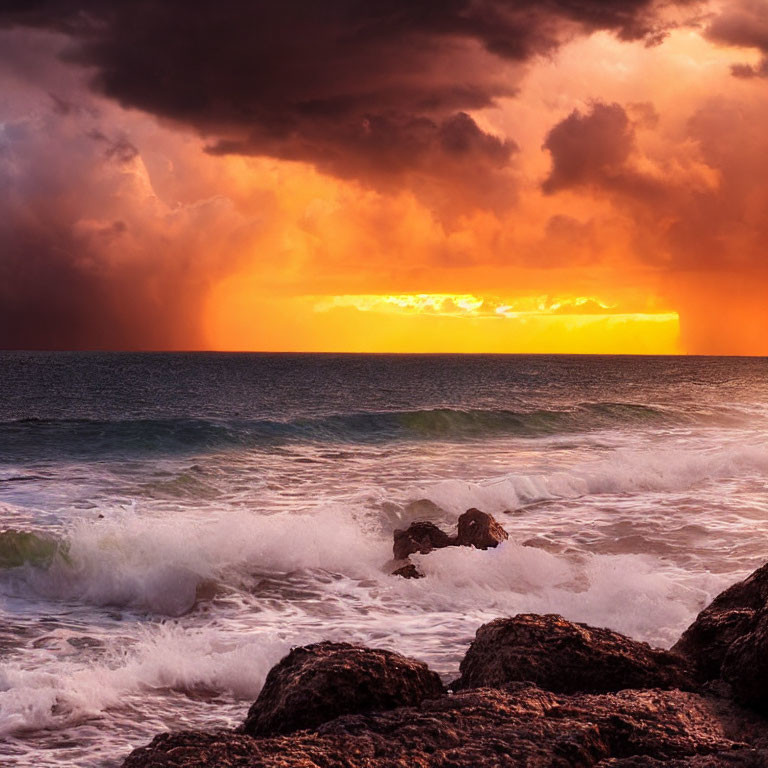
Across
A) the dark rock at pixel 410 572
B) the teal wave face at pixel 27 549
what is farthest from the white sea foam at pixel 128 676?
the teal wave face at pixel 27 549

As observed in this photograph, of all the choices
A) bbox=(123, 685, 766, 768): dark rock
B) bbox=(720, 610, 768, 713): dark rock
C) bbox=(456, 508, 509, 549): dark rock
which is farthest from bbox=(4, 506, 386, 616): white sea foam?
bbox=(720, 610, 768, 713): dark rock

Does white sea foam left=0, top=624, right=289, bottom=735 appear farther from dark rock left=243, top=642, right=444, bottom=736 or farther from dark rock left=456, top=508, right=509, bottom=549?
dark rock left=456, top=508, right=509, bottom=549

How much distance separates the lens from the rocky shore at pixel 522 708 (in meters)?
4.43

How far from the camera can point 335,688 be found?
524 centimetres

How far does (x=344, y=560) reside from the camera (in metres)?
12.7

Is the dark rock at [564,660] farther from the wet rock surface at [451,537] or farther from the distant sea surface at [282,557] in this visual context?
the wet rock surface at [451,537]

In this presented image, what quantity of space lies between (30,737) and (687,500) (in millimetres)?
14319

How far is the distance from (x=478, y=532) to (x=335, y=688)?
25.4 feet

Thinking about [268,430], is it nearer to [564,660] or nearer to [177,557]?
[177,557]

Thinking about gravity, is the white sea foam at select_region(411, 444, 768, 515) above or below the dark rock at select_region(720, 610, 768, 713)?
below

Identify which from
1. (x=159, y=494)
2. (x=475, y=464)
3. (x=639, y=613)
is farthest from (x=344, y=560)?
(x=475, y=464)

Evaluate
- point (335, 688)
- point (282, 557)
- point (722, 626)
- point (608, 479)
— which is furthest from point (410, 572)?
point (608, 479)

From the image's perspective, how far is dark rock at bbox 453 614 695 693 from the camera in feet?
18.9

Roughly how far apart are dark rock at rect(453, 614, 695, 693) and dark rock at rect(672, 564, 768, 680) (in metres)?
0.28
